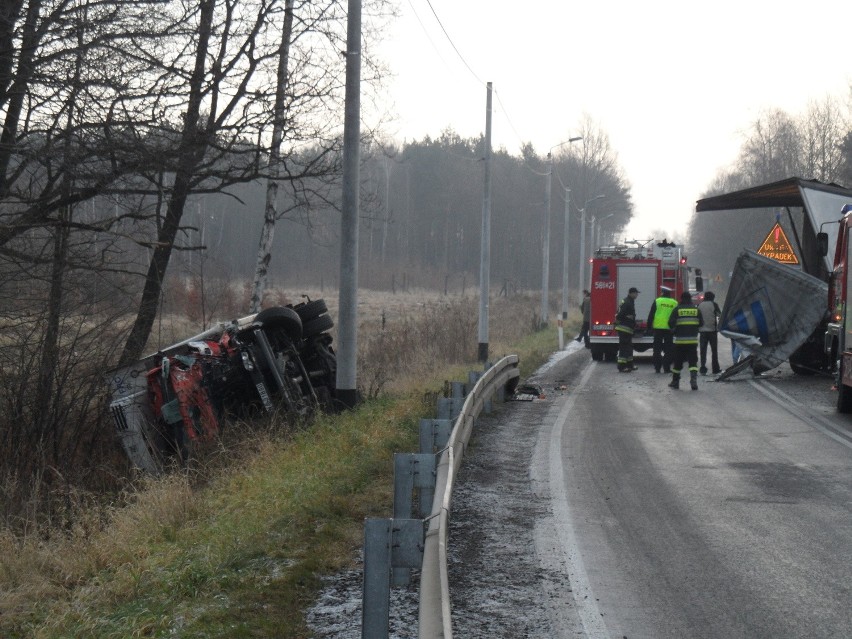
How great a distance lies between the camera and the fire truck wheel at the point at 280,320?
14.0 m

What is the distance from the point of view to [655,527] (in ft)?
25.1

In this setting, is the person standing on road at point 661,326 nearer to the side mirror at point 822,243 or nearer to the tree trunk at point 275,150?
the side mirror at point 822,243

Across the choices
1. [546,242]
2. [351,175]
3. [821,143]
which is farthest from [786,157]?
[351,175]

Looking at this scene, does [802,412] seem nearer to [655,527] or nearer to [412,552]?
[655,527]

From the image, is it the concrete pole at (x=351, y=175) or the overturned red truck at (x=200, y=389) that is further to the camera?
the concrete pole at (x=351, y=175)

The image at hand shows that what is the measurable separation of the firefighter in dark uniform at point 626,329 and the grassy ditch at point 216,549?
37.5ft

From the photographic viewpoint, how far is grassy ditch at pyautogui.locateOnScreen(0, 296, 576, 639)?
5.45 meters

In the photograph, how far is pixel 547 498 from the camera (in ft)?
28.6

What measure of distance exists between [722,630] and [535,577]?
4.30 ft

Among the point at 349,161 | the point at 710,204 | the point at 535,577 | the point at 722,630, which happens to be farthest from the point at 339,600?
the point at 710,204

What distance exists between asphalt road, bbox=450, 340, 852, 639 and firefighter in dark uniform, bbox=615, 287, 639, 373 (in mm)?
7405

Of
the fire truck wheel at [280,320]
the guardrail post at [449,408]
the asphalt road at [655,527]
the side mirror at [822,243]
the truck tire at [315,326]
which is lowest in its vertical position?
the asphalt road at [655,527]

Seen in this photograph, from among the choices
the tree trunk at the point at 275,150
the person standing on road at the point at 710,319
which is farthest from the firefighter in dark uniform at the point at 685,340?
the tree trunk at the point at 275,150

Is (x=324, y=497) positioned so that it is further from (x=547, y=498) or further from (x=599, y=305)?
A: (x=599, y=305)
